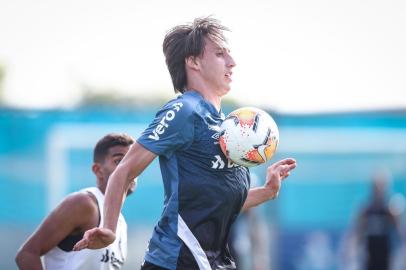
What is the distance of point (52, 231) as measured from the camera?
678cm

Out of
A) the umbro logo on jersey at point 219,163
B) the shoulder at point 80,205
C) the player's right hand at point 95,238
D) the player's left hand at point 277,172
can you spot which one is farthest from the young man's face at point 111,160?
the player's right hand at point 95,238

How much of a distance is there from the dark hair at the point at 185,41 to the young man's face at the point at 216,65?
4 cm

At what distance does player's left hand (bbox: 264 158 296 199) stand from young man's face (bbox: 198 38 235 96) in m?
0.62

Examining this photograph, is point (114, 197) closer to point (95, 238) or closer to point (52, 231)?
point (95, 238)

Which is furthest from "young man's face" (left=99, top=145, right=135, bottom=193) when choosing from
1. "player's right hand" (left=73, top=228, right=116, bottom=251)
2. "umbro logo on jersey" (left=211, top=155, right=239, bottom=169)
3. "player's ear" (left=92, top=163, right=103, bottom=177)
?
"player's right hand" (left=73, top=228, right=116, bottom=251)

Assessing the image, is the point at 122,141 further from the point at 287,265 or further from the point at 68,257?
the point at 287,265

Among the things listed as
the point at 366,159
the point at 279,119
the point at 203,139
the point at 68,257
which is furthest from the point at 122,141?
the point at 366,159

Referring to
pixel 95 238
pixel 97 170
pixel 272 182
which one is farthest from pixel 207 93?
pixel 97 170

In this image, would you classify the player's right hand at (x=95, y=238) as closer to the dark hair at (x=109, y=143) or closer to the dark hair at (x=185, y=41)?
the dark hair at (x=185, y=41)

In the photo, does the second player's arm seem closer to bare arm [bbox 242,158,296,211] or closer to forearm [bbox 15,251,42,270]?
bare arm [bbox 242,158,296,211]

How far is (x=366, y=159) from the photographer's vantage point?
46.5 feet

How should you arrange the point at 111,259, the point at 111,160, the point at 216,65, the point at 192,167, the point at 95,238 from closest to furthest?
the point at 95,238
the point at 192,167
the point at 216,65
the point at 111,259
the point at 111,160

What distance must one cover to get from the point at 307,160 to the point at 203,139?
7.95m

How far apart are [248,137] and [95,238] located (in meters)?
1.13
